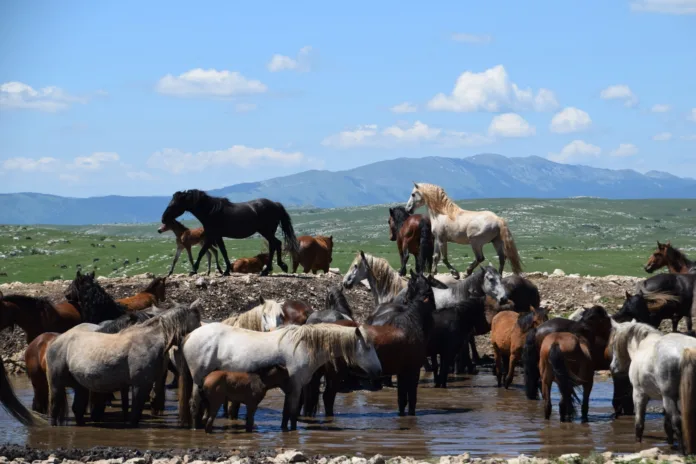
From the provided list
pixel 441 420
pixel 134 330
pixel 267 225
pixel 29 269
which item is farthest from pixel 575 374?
pixel 29 269

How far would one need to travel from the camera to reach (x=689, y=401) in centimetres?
1025

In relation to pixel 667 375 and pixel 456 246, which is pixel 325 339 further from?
pixel 456 246

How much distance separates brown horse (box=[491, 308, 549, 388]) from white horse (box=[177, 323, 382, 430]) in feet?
12.1

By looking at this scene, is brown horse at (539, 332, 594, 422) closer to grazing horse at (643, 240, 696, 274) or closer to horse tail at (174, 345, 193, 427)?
horse tail at (174, 345, 193, 427)

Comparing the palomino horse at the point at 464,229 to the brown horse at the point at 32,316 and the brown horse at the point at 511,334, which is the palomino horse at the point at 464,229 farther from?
the brown horse at the point at 32,316

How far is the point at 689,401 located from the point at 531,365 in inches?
171

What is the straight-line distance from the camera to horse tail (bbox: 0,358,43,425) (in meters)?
10.9

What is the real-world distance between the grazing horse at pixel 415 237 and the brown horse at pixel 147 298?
5.37m

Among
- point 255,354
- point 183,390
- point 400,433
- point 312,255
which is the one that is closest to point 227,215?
point 312,255

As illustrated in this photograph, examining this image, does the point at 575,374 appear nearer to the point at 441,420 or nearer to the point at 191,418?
the point at 441,420

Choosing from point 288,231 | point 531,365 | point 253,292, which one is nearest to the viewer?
point 531,365

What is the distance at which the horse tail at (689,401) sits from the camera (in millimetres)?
10242

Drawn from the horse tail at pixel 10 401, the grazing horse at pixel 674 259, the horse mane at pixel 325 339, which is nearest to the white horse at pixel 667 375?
the horse mane at pixel 325 339

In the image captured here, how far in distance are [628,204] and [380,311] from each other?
12869 cm
